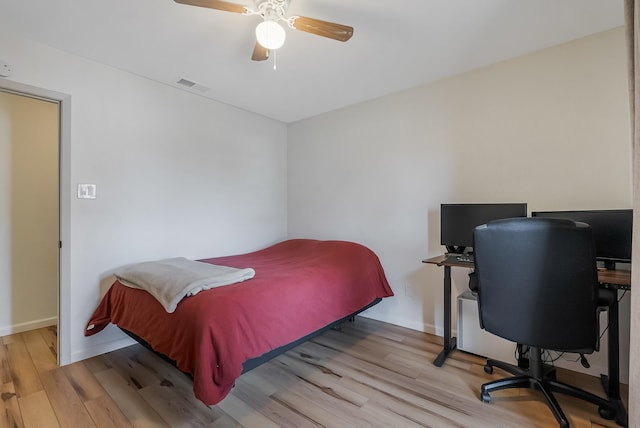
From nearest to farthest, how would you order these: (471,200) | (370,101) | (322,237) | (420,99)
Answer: (471,200)
(420,99)
(370,101)
(322,237)

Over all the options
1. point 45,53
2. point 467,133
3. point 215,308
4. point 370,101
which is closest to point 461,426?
point 215,308

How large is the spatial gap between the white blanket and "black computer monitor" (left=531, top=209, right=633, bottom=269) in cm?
240

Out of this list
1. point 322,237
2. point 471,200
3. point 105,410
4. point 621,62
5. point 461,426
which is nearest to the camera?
point 461,426

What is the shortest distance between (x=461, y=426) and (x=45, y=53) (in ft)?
12.6

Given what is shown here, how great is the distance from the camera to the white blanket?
1.80m

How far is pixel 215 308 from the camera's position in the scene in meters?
1.63

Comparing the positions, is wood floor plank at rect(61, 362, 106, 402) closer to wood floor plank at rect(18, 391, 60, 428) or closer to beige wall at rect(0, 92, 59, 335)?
wood floor plank at rect(18, 391, 60, 428)

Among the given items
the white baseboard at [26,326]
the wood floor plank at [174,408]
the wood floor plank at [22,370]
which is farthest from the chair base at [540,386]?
the white baseboard at [26,326]

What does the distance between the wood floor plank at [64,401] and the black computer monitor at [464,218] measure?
2.83 m

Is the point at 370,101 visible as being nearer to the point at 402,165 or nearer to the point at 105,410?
the point at 402,165

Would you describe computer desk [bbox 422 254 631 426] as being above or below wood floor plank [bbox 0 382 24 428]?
above

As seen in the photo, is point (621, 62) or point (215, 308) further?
point (621, 62)

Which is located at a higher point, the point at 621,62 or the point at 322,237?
the point at 621,62

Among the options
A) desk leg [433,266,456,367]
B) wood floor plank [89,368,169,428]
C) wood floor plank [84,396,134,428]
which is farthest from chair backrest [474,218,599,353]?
wood floor plank [84,396,134,428]
